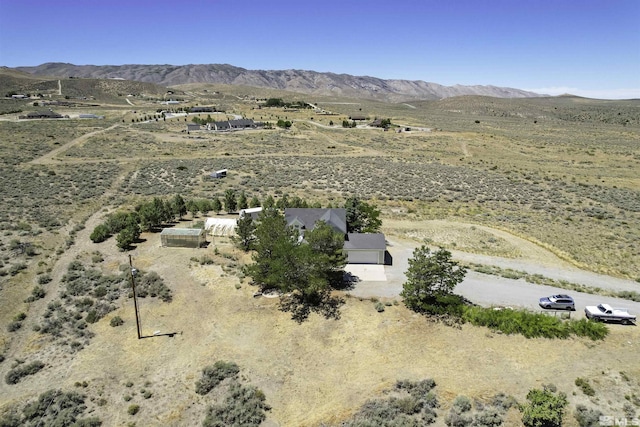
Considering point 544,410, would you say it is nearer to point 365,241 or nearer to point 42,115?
point 365,241

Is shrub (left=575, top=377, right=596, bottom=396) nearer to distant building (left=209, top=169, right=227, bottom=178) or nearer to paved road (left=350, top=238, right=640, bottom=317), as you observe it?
paved road (left=350, top=238, right=640, bottom=317)

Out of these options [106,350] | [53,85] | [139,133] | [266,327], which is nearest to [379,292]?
[266,327]

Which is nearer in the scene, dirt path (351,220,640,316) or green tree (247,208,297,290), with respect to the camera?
green tree (247,208,297,290)

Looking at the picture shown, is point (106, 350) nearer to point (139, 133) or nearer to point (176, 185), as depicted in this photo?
point (176, 185)

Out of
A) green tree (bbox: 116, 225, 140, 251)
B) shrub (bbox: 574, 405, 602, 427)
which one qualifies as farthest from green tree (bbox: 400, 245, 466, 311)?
green tree (bbox: 116, 225, 140, 251)

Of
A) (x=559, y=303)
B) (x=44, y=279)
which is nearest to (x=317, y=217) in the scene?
(x=559, y=303)
